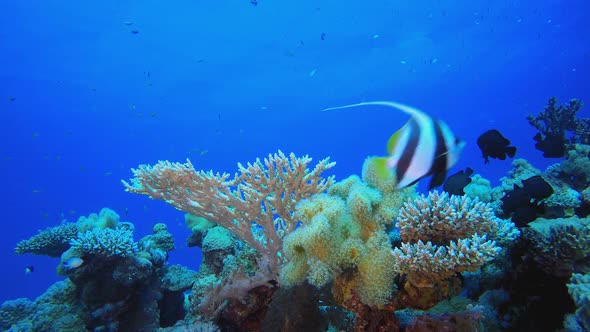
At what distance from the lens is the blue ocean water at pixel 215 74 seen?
37.0 m

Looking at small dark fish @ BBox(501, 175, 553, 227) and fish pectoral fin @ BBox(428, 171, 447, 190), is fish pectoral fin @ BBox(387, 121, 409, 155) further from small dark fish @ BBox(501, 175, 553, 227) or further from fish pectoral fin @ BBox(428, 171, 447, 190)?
small dark fish @ BBox(501, 175, 553, 227)

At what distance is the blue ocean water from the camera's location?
121 feet

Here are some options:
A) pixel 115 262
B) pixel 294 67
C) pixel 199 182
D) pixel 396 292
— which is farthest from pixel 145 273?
pixel 294 67

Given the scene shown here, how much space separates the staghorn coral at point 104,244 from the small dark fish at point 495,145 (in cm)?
607

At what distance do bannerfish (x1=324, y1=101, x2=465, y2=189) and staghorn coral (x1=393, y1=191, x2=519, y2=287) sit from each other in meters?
1.15

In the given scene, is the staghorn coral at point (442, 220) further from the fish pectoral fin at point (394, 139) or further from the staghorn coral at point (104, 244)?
the staghorn coral at point (104, 244)

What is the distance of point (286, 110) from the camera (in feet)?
248

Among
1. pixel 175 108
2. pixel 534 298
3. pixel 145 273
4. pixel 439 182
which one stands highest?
pixel 175 108

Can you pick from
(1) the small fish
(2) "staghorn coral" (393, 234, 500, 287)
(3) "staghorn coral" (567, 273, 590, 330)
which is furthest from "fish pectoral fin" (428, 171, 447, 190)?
(1) the small fish

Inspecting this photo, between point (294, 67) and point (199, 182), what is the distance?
4966 centimetres

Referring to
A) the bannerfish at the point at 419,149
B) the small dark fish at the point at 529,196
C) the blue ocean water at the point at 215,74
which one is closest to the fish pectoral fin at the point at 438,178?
the bannerfish at the point at 419,149

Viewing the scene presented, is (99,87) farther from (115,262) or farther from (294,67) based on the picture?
(115,262)

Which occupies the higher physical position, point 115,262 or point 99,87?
point 99,87

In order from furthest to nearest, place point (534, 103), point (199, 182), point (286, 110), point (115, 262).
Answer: point (534, 103) < point (286, 110) < point (115, 262) < point (199, 182)
